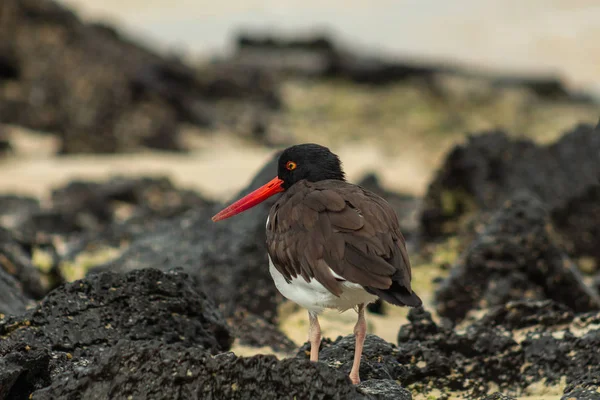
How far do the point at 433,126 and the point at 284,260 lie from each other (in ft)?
72.2

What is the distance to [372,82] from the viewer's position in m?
32.1

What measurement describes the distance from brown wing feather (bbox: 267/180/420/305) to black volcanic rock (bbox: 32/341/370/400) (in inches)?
18.4

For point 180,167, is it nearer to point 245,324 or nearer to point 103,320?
point 245,324

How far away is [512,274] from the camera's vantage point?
20.9 ft

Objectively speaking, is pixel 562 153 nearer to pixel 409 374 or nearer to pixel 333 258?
pixel 409 374

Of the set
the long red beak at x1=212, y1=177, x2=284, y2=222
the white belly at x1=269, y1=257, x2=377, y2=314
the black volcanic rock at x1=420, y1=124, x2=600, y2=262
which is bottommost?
the white belly at x1=269, y1=257, x2=377, y2=314

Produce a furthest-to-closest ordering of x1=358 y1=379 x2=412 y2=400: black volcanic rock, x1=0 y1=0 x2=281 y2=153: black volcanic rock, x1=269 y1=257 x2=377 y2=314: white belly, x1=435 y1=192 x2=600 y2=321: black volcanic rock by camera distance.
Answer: x1=0 y1=0 x2=281 y2=153: black volcanic rock → x1=435 y1=192 x2=600 y2=321: black volcanic rock → x1=269 y1=257 x2=377 y2=314: white belly → x1=358 y1=379 x2=412 y2=400: black volcanic rock

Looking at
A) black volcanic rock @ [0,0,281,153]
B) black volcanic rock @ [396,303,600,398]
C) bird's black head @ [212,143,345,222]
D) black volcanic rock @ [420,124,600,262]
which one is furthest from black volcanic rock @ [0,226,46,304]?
black volcanic rock @ [0,0,281,153]

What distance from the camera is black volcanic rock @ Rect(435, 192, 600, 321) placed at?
20.6 feet

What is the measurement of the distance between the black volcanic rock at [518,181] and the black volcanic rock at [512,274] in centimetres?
218

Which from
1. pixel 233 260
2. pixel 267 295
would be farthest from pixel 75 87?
pixel 267 295

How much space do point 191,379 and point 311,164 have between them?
1.55 metres

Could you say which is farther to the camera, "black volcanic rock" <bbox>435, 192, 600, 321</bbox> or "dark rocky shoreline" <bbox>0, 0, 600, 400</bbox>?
"black volcanic rock" <bbox>435, 192, 600, 321</bbox>

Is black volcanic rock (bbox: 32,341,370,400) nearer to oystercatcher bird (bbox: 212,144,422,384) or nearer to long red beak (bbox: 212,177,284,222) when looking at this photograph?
oystercatcher bird (bbox: 212,144,422,384)
